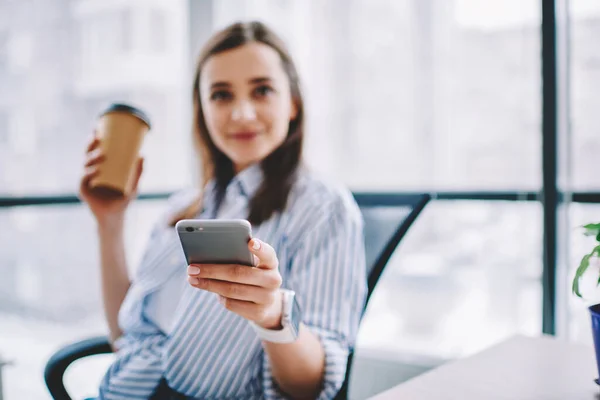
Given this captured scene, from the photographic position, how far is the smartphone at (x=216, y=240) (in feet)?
→ 2.01

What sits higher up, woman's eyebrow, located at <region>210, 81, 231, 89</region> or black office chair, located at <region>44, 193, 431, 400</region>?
woman's eyebrow, located at <region>210, 81, 231, 89</region>

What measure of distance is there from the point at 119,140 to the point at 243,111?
246mm

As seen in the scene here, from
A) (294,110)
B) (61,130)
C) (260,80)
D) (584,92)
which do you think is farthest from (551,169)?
(61,130)

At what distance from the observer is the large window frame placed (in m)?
1.62

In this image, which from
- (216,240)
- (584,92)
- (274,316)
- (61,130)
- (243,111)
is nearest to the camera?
(216,240)

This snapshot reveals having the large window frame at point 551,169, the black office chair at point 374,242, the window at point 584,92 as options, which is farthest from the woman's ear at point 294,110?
the window at point 584,92

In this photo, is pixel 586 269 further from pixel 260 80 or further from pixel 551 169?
pixel 551 169

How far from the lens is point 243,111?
106 cm

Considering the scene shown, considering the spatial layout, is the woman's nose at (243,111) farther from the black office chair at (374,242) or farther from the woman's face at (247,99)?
the black office chair at (374,242)

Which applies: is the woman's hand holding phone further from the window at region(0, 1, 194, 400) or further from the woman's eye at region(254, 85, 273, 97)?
the window at region(0, 1, 194, 400)

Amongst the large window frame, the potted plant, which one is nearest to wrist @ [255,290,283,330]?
the potted plant

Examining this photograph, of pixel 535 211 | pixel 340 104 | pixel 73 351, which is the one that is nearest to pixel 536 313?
pixel 535 211

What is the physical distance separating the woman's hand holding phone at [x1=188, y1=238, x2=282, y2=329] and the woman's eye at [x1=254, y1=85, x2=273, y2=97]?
50cm

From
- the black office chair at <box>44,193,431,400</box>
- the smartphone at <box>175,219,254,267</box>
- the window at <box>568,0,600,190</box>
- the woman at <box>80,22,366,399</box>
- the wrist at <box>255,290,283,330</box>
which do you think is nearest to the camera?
the smartphone at <box>175,219,254,267</box>
